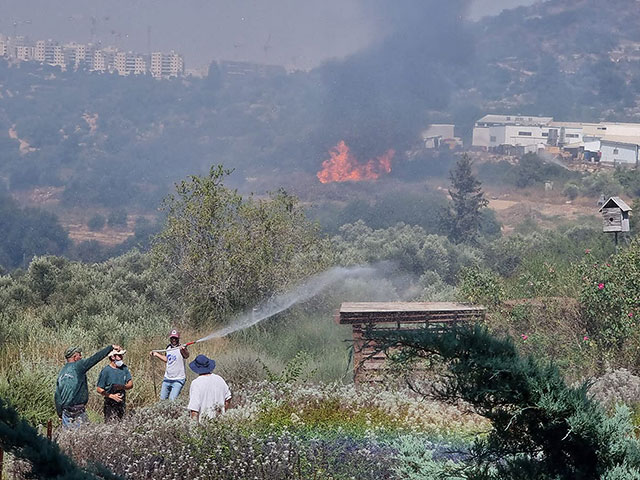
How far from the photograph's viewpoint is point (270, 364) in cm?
1255

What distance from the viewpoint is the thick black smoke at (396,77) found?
84500mm

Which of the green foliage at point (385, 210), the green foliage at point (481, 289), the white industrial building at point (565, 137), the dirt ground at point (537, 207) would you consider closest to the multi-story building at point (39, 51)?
the white industrial building at point (565, 137)

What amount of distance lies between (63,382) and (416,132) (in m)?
80.0

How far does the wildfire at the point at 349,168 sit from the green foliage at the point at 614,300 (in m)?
63.9

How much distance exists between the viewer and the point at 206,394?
9.27 metres

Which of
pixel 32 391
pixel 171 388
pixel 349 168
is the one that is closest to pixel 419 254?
pixel 171 388

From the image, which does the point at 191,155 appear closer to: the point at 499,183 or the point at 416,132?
the point at 416,132

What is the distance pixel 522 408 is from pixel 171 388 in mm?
7508

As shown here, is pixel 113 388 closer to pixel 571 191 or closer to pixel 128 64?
pixel 571 191

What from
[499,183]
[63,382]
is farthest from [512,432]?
[499,183]

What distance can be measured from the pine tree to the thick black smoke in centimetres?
1519

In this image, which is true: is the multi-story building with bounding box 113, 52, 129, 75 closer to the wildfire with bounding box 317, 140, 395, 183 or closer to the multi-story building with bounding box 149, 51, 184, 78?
the multi-story building with bounding box 149, 51, 184, 78

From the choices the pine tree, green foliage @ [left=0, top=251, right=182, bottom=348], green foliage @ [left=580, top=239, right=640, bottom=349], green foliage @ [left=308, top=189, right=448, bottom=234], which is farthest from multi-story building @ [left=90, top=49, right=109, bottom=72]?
green foliage @ [left=580, top=239, right=640, bottom=349]

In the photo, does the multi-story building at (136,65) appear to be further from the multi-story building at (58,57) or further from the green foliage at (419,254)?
the green foliage at (419,254)
